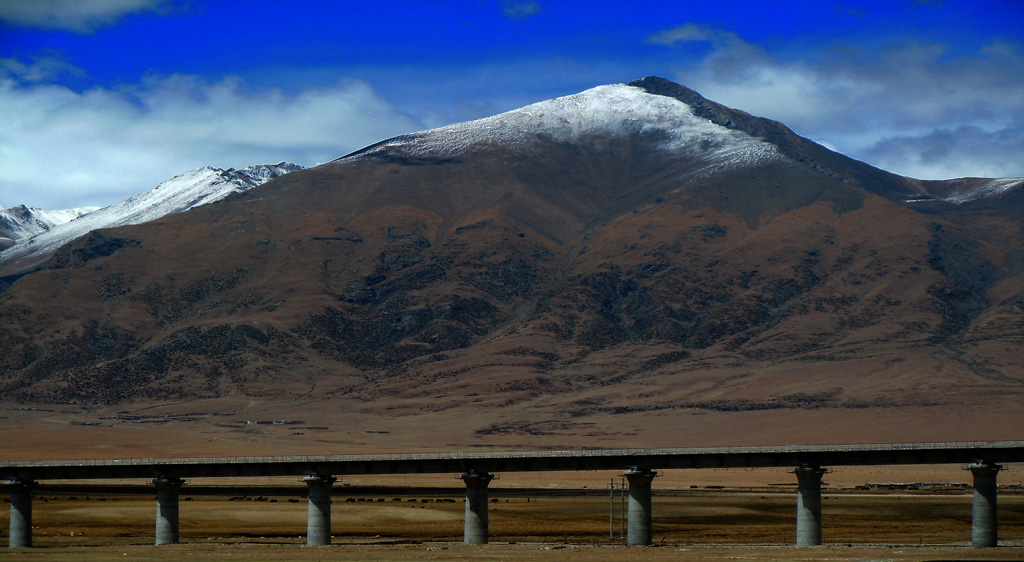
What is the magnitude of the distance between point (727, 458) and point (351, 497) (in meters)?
47.5

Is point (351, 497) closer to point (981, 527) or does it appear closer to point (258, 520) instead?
point (258, 520)

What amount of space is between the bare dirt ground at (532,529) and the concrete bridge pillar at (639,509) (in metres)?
1.39

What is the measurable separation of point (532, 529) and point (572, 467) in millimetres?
9624

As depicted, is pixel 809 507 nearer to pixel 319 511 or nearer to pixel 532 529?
pixel 532 529

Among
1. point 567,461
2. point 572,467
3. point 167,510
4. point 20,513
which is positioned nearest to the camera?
point 20,513

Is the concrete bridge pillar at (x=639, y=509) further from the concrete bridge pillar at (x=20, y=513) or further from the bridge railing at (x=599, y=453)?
Answer: the concrete bridge pillar at (x=20, y=513)

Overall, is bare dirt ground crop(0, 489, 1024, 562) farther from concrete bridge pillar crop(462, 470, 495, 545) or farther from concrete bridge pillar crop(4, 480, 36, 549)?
concrete bridge pillar crop(462, 470, 495, 545)

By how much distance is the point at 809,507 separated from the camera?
261 ft

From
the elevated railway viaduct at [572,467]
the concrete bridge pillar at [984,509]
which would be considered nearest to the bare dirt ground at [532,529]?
the concrete bridge pillar at [984,509]

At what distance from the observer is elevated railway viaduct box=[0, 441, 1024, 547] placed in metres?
79.9

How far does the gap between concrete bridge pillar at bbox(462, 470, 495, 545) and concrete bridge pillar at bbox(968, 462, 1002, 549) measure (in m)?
30.4

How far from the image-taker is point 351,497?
120 meters

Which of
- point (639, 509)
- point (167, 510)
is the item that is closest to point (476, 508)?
point (639, 509)

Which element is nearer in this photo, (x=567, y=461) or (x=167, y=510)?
(x=167, y=510)
